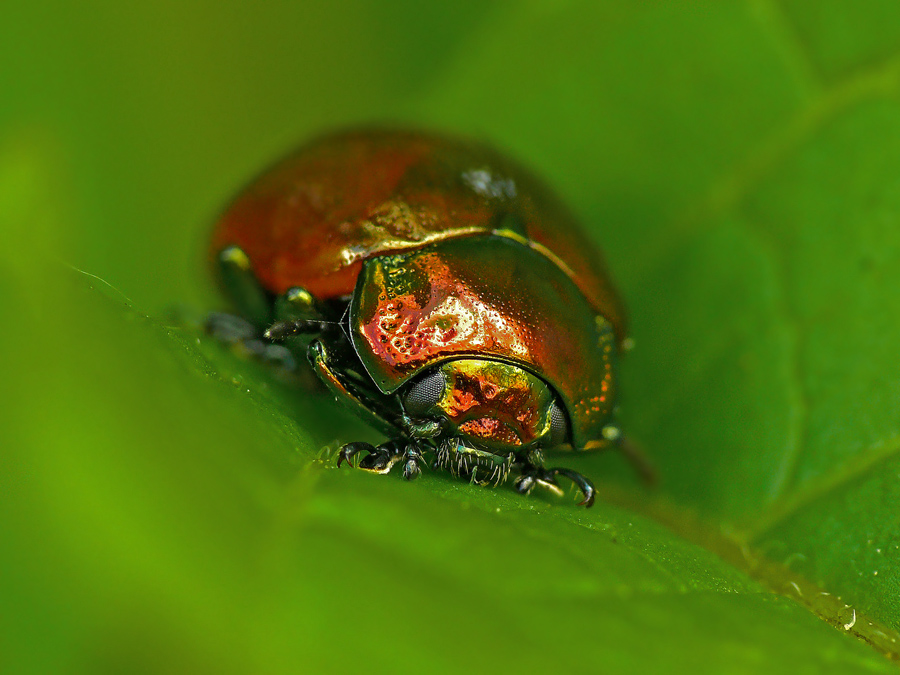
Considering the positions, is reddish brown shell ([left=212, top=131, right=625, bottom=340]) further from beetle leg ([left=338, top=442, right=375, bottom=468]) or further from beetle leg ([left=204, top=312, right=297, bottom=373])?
beetle leg ([left=338, top=442, right=375, bottom=468])

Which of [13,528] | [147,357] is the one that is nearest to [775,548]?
[147,357]

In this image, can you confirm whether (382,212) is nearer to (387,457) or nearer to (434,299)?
(434,299)

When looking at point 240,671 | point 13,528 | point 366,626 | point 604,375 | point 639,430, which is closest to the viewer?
point 366,626

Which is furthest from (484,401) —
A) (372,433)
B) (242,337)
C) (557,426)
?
(242,337)

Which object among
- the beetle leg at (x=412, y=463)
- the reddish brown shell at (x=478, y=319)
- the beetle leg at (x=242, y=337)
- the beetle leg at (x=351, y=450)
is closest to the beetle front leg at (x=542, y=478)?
the reddish brown shell at (x=478, y=319)

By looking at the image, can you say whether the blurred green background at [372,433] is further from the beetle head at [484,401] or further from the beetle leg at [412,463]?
the beetle head at [484,401]

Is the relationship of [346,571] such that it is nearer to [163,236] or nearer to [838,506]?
[838,506]

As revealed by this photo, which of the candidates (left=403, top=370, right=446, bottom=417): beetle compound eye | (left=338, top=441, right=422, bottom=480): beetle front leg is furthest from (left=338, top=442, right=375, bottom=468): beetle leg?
(left=403, top=370, right=446, bottom=417): beetle compound eye
